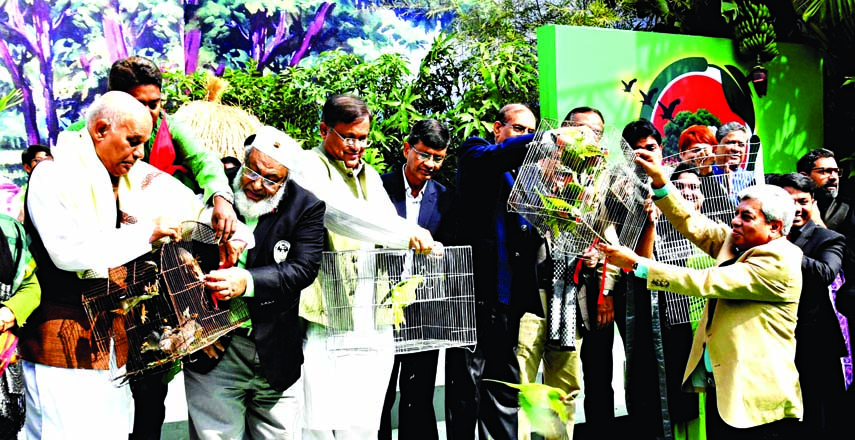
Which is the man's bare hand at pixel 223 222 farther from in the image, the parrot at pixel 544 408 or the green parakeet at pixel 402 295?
the parrot at pixel 544 408

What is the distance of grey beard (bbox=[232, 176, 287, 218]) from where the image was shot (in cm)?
362

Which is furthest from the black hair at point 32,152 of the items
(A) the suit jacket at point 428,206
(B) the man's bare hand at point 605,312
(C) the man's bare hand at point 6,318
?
(B) the man's bare hand at point 605,312

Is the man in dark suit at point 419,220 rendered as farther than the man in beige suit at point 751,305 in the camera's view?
Yes

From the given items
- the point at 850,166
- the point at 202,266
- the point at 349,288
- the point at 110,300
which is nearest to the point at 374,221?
the point at 349,288

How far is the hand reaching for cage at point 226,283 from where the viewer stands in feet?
10.9

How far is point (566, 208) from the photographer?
3.88 metres

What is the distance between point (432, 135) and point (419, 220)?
0.48 m

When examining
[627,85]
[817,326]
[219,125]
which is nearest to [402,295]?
[817,326]

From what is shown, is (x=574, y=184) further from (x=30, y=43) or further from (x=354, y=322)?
(x=30, y=43)

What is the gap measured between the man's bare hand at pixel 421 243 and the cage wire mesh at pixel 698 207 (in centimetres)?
161

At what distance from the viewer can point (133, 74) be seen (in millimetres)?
3586

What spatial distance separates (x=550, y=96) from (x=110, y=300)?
4.64 meters

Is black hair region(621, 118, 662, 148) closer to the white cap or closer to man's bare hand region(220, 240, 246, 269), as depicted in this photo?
the white cap

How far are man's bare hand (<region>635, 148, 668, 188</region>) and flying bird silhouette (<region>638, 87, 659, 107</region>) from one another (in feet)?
12.3
